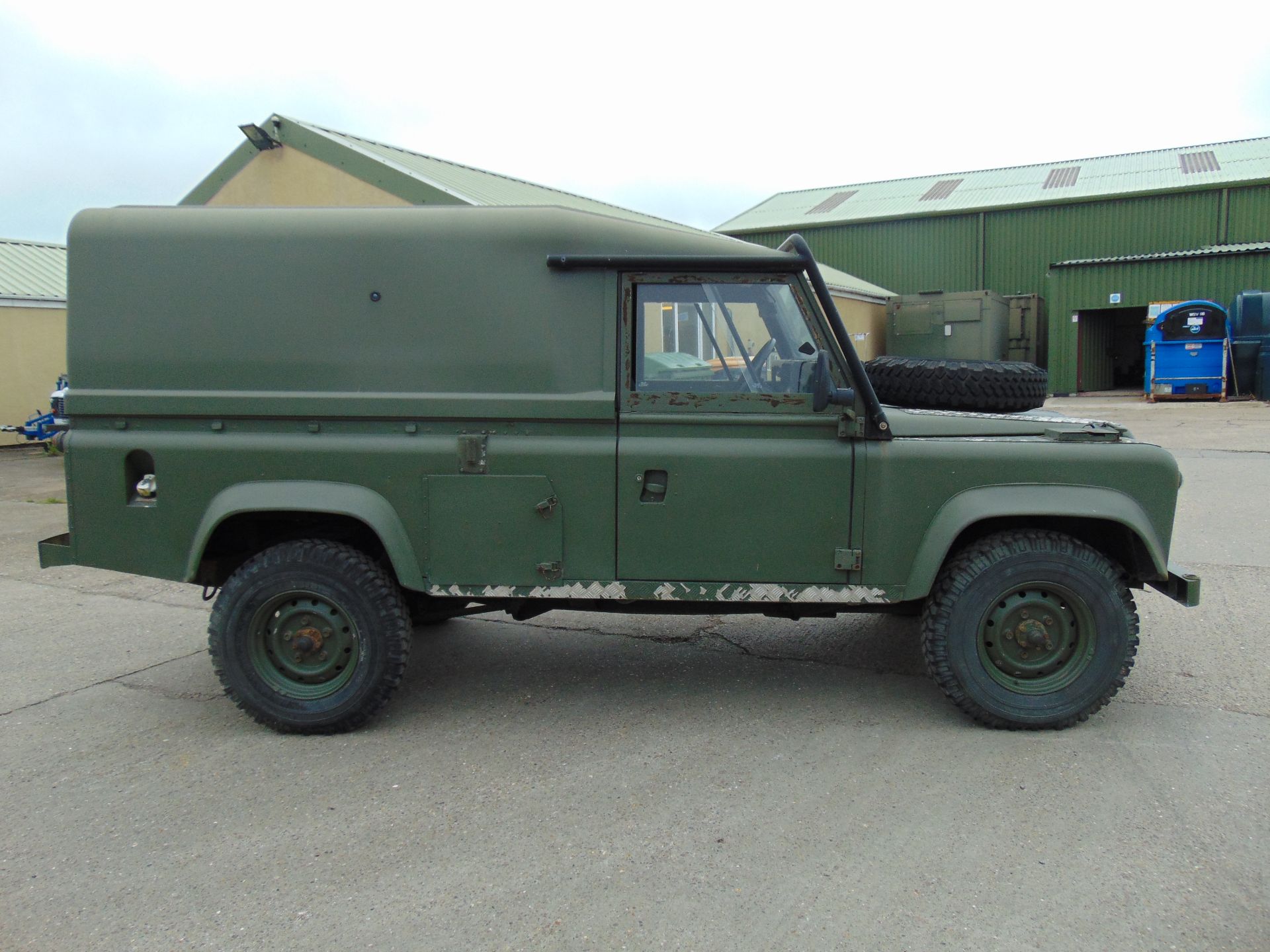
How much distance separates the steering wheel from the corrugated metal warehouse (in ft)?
75.4

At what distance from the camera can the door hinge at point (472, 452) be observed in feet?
12.5

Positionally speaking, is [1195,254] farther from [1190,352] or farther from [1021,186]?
[1021,186]

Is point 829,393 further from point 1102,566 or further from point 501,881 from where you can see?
point 501,881

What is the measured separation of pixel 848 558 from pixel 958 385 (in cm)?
95

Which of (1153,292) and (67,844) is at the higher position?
(1153,292)

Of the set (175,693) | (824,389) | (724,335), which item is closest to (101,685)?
(175,693)

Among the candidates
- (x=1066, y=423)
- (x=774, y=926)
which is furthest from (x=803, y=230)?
(x=774, y=926)

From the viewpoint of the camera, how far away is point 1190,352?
2030cm

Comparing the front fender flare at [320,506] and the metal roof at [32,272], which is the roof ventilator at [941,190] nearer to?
the metal roof at [32,272]

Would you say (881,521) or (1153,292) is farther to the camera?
(1153,292)

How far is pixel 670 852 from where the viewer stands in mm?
2980

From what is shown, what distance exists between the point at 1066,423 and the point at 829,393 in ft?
3.67

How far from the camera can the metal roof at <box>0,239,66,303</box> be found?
1719 cm

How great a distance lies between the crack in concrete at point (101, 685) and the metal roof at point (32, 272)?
48.8 feet
